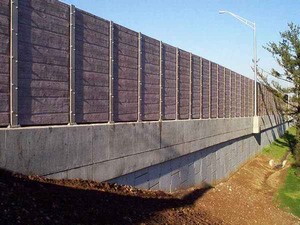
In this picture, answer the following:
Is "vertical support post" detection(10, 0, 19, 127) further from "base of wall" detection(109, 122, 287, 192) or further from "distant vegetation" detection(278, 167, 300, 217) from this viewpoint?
"distant vegetation" detection(278, 167, 300, 217)

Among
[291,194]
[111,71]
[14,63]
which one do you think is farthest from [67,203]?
[291,194]

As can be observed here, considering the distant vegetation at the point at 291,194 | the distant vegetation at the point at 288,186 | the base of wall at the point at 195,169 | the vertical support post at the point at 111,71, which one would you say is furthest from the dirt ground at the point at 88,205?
the distant vegetation at the point at 288,186

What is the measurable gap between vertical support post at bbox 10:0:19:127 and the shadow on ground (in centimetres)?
91

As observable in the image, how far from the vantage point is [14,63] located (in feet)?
22.2

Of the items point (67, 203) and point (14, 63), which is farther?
point (14, 63)

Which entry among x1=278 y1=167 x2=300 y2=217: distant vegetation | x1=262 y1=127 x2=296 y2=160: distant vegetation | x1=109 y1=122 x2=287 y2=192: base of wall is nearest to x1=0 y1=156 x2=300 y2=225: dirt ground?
x1=109 y1=122 x2=287 y2=192: base of wall

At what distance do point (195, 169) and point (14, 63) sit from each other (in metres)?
10.6

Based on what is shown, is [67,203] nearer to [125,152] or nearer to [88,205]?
[88,205]

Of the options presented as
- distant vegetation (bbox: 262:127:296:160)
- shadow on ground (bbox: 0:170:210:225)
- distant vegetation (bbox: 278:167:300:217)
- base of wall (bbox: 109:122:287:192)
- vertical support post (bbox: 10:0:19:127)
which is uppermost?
vertical support post (bbox: 10:0:19:127)

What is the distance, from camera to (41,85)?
7480mm

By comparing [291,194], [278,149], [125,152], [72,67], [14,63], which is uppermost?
[72,67]

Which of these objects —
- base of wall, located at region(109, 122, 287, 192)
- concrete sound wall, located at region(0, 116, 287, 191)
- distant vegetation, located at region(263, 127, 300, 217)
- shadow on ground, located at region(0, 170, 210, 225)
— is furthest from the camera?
distant vegetation, located at region(263, 127, 300, 217)

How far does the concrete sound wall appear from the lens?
6.91m

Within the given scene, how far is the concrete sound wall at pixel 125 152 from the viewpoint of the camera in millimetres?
6906
